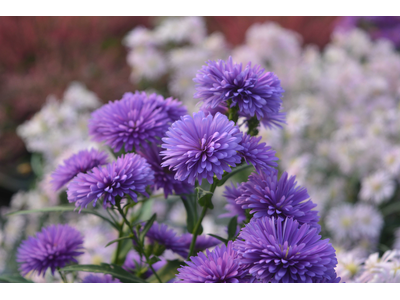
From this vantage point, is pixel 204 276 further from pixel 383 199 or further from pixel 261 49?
pixel 261 49

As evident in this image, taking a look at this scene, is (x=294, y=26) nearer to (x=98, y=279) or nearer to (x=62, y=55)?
(x=62, y=55)

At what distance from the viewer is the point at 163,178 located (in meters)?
0.39

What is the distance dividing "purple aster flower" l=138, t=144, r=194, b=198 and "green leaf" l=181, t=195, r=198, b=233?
0.03 meters

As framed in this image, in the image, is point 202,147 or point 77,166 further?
point 77,166

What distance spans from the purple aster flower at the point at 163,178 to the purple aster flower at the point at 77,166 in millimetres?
59

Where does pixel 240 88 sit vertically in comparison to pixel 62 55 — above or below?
below

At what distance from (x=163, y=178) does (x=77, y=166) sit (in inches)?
4.1

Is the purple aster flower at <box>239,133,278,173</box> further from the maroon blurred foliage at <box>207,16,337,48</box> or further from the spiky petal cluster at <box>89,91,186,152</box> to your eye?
the maroon blurred foliage at <box>207,16,337,48</box>

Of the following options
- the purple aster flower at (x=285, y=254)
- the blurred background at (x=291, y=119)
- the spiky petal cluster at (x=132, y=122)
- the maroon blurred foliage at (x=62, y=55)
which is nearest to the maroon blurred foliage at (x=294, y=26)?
the maroon blurred foliage at (x=62, y=55)

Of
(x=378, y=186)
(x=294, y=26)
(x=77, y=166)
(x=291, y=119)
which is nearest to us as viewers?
(x=77, y=166)

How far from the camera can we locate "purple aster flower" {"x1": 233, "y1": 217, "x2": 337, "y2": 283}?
296 mm

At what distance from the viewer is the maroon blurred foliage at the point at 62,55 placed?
1700mm

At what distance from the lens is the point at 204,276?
0.32 m

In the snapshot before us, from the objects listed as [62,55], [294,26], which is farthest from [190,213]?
[294,26]
